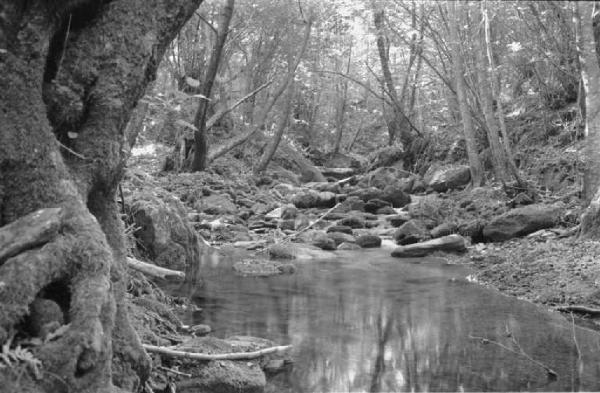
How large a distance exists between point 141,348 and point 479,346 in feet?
12.5

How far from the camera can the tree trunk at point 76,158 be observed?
2715 millimetres

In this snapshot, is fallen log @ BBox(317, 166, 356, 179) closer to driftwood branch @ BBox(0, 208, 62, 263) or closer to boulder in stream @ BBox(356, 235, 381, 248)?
boulder in stream @ BBox(356, 235, 381, 248)

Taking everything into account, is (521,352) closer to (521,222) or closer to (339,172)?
(521,222)

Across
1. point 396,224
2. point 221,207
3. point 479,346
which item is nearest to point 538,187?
point 396,224

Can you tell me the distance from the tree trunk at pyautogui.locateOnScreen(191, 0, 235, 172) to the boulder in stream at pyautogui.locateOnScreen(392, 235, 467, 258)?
15.7 feet

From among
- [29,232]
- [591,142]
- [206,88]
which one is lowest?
[29,232]

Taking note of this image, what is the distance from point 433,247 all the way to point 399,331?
5.65 m

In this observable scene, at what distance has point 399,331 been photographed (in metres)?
6.89

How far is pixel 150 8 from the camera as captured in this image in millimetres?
3742

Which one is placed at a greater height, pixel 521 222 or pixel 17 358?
pixel 521 222

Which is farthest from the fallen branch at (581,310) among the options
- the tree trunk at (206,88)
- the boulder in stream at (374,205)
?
the boulder in stream at (374,205)

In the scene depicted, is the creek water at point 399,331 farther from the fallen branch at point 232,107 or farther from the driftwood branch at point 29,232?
the fallen branch at point 232,107

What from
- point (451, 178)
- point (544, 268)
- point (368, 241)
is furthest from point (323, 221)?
point (544, 268)

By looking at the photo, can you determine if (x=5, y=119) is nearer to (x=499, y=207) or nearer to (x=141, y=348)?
(x=141, y=348)
